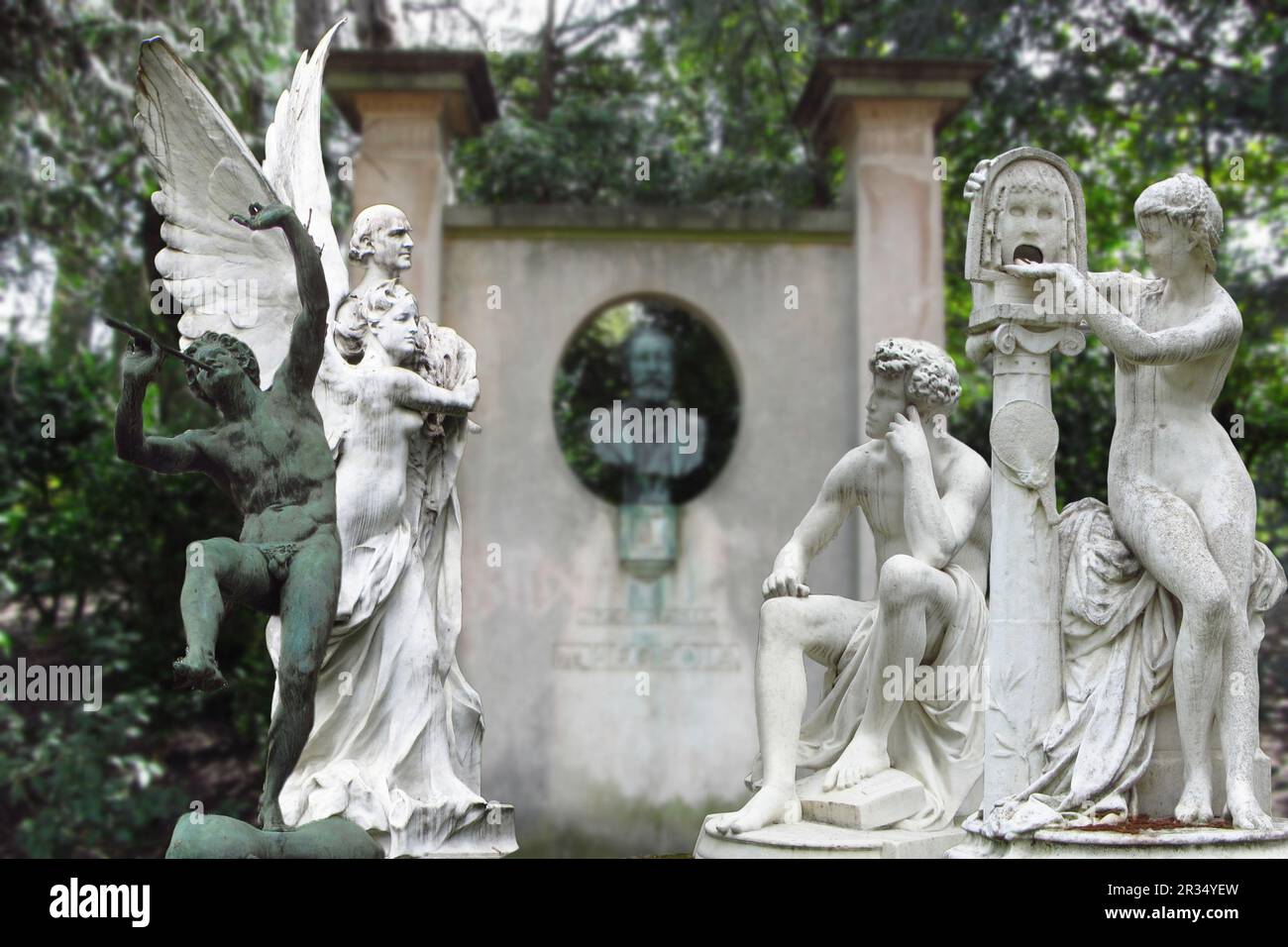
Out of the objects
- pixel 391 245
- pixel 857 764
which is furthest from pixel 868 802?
pixel 391 245

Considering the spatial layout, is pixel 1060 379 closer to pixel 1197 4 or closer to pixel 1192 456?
pixel 1197 4

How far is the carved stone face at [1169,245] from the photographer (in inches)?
205

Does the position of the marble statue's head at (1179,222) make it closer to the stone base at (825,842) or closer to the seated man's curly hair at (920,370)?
the seated man's curly hair at (920,370)

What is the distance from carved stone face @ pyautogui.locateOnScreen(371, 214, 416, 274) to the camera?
6438 mm

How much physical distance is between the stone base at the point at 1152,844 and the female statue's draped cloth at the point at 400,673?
2126 mm

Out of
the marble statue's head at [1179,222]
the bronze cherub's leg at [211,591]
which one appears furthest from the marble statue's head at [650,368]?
the bronze cherub's leg at [211,591]

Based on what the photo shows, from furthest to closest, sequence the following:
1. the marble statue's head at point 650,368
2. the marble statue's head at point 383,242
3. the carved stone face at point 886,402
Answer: the marble statue's head at point 650,368 → the marble statue's head at point 383,242 → the carved stone face at point 886,402

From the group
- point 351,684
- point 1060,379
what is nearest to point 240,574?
point 351,684

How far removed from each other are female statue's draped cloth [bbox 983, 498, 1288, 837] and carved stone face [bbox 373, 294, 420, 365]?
102 inches

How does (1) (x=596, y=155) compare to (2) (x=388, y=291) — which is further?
(1) (x=596, y=155)

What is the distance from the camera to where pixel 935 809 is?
18.7ft

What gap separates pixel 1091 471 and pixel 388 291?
629 cm

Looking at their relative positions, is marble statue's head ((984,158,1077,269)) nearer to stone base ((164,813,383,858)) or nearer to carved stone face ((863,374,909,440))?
carved stone face ((863,374,909,440))

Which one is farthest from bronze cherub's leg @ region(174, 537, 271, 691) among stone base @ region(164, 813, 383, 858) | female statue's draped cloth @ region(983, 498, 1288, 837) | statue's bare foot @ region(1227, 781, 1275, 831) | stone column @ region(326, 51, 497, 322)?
stone column @ region(326, 51, 497, 322)
